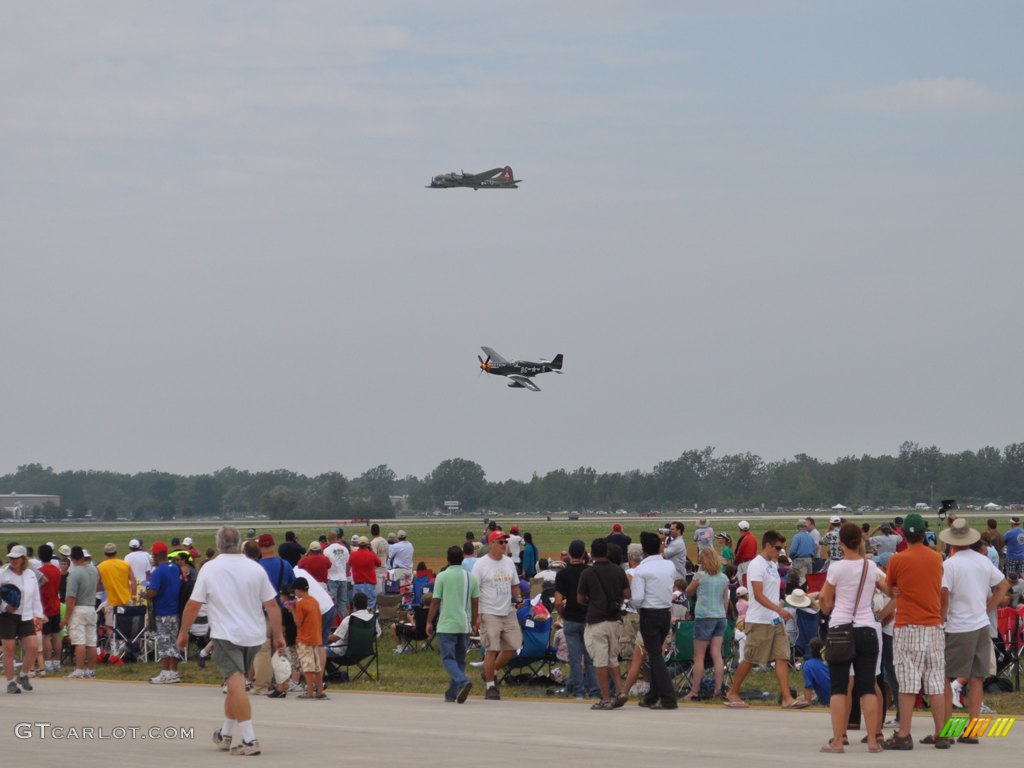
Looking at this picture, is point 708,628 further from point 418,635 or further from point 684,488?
point 684,488

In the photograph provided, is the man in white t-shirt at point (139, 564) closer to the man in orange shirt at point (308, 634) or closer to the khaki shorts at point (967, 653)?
the man in orange shirt at point (308, 634)

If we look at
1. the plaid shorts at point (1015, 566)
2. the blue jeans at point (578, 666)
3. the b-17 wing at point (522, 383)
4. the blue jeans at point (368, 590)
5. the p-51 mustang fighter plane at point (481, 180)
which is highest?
the p-51 mustang fighter plane at point (481, 180)

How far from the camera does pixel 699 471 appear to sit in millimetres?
176000

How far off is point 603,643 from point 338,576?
778 cm

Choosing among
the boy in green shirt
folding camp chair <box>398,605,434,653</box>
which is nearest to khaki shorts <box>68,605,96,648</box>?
folding camp chair <box>398,605,434,653</box>

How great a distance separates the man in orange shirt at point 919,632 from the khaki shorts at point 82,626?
1118cm

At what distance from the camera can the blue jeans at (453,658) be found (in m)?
15.0

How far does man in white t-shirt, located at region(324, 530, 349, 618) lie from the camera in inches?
837

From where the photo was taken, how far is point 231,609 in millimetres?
11125

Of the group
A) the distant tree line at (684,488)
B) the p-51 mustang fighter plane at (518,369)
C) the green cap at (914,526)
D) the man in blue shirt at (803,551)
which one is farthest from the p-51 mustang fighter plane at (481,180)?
the distant tree line at (684,488)

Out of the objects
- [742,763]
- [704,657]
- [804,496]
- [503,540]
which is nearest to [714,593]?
[704,657]

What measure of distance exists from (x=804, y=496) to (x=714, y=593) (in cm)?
15683

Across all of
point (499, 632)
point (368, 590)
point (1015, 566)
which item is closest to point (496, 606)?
point (499, 632)

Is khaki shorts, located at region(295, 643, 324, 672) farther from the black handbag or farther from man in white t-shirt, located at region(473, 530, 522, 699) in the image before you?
the black handbag
